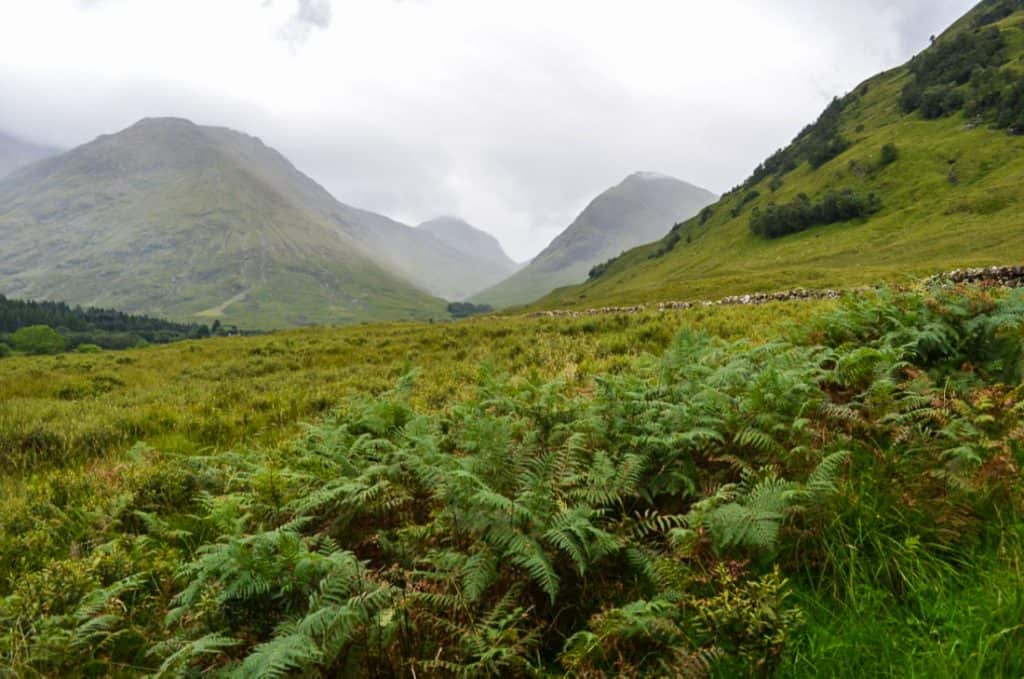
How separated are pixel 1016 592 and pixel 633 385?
318cm

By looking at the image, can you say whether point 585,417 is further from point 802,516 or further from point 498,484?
point 802,516

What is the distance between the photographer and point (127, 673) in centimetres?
265

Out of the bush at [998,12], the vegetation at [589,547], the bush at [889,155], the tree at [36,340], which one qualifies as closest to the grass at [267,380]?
the vegetation at [589,547]

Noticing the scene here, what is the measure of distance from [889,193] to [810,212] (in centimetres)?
1115

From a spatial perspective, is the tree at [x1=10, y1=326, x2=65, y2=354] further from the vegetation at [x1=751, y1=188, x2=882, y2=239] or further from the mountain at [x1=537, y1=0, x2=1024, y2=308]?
the vegetation at [x1=751, y1=188, x2=882, y2=239]

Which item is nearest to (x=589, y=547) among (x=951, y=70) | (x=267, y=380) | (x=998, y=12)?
(x=267, y=380)

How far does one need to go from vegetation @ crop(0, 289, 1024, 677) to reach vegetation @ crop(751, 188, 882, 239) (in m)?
88.0

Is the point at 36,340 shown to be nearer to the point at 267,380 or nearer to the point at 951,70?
the point at 267,380

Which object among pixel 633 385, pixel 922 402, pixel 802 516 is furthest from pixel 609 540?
pixel 922 402

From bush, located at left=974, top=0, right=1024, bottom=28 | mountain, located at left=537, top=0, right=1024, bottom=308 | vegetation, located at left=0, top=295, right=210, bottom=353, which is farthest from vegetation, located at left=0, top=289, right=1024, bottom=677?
bush, located at left=974, top=0, right=1024, bottom=28

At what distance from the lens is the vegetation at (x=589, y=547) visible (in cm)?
226

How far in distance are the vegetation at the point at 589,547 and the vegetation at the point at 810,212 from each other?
8796 centimetres

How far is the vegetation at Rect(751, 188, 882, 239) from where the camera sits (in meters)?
75.4

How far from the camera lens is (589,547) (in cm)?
285
